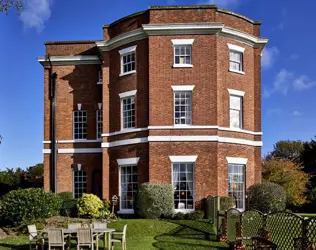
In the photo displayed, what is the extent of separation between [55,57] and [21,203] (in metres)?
12.3

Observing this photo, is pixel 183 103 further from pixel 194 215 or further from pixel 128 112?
pixel 194 215

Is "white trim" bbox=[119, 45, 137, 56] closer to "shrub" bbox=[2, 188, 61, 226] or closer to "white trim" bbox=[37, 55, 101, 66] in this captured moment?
"white trim" bbox=[37, 55, 101, 66]

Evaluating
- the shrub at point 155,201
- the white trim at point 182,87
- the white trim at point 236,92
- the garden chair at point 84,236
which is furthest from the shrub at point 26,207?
the white trim at point 236,92

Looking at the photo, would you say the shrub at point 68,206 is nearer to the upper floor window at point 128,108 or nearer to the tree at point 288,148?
the upper floor window at point 128,108

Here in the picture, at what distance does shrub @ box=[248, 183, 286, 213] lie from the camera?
24797 millimetres

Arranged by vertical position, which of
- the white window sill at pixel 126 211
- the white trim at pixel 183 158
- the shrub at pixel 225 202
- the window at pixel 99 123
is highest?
the window at pixel 99 123

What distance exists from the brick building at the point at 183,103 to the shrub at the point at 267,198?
0.78 m

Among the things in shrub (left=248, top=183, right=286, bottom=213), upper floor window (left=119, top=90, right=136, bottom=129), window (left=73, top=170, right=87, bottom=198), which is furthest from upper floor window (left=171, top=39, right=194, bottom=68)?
window (left=73, top=170, right=87, bottom=198)

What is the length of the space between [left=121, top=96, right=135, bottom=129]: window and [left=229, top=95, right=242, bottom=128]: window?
5.51 m

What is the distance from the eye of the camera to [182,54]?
25.4 meters

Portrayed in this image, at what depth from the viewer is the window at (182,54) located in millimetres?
25359

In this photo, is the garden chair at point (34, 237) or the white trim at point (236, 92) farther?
the white trim at point (236, 92)

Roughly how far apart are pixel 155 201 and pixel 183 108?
531 cm

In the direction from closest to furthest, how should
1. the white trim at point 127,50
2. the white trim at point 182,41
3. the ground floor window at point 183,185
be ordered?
1. the ground floor window at point 183,185
2. the white trim at point 182,41
3. the white trim at point 127,50
